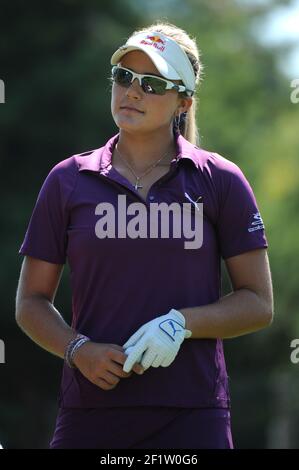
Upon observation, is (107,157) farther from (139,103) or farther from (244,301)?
(244,301)

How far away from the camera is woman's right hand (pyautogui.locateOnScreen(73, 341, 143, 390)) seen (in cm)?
380

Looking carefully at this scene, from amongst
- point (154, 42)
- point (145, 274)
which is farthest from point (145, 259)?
point (154, 42)

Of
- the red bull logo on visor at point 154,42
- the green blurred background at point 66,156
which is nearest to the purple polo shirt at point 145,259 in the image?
the red bull logo on visor at point 154,42

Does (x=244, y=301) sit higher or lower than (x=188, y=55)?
lower

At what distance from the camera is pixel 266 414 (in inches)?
921

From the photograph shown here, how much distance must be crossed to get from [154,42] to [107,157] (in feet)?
1.45

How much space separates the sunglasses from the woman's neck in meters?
0.16

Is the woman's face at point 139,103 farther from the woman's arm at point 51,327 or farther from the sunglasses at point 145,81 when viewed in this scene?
the woman's arm at point 51,327

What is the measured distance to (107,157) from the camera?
4160 mm

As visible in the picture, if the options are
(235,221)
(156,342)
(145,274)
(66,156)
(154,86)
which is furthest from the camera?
(66,156)

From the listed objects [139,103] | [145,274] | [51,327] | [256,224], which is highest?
[139,103]

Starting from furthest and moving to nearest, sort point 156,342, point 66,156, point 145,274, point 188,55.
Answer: point 66,156
point 188,55
point 145,274
point 156,342

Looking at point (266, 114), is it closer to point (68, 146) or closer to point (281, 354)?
point (281, 354)

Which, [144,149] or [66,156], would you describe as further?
[66,156]
